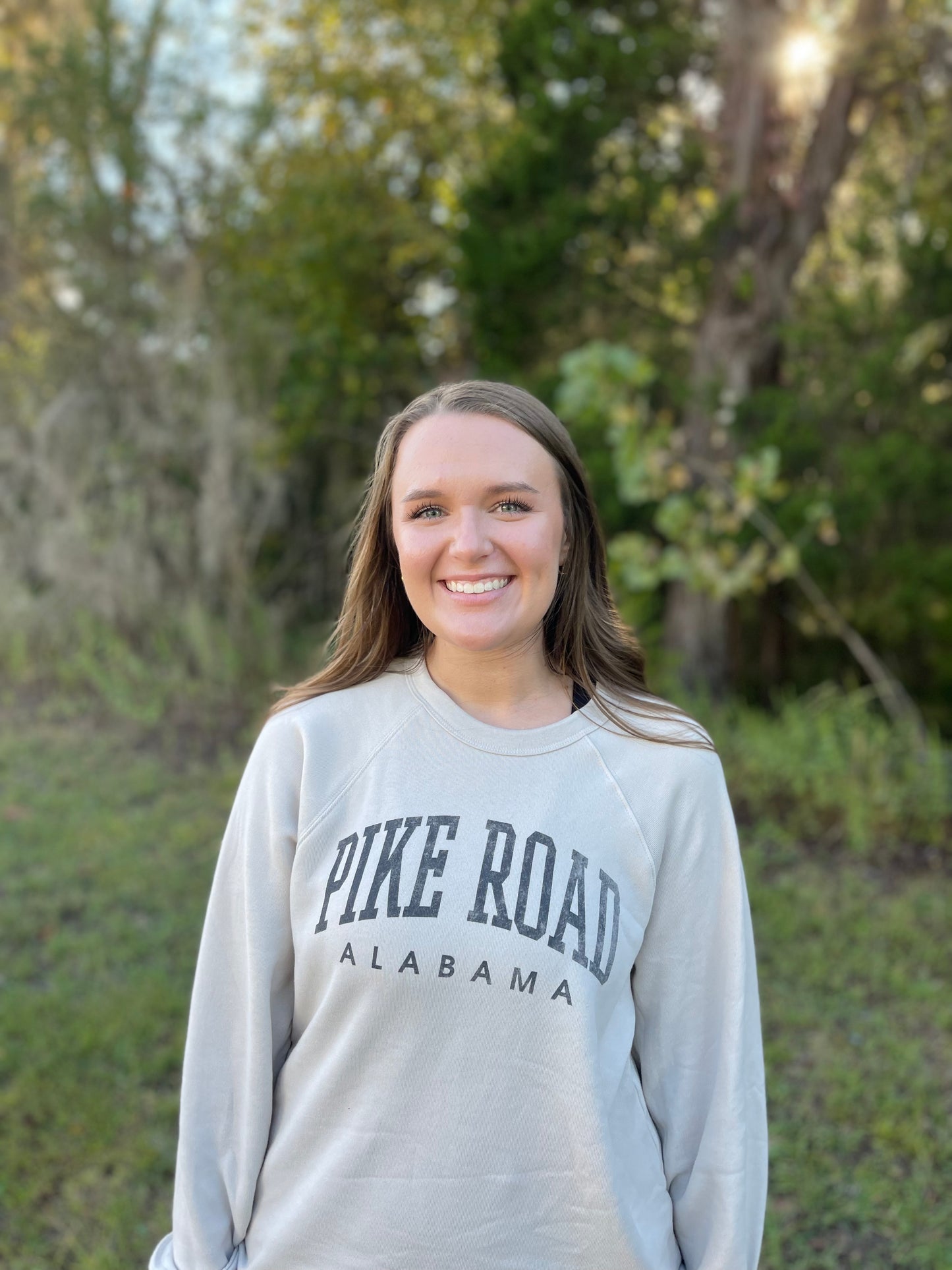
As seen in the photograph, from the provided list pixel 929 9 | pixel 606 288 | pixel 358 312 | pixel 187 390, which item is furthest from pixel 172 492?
pixel 929 9

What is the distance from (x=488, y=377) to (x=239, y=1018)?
555 cm

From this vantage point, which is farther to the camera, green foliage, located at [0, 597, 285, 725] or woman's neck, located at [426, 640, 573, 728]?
green foliage, located at [0, 597, 285, 725]

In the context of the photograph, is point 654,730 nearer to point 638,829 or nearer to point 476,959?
point 638,829

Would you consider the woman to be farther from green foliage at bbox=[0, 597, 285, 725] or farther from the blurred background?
green foliage at bbox=[0, 597, 285, 725]

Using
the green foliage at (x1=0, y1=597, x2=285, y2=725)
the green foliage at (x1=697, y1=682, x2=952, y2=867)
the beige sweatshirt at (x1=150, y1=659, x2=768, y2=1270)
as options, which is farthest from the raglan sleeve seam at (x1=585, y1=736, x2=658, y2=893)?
the green foliage at (x1=0, y1=597, x2=285, y2=725)

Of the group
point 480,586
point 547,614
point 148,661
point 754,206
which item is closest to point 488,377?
point 754,206

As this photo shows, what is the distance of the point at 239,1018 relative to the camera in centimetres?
154

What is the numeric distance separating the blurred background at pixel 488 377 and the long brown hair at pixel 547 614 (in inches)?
72.2

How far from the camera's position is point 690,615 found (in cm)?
675

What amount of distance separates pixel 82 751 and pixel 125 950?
8.37 ft

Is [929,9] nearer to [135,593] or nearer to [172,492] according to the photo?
[172,492]

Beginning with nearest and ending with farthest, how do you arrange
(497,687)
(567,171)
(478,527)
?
(478,527) < (497,687) < (567,171)

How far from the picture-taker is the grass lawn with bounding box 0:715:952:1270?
9.14 feet

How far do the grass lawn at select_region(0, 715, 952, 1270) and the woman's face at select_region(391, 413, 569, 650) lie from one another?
6.68 feet
